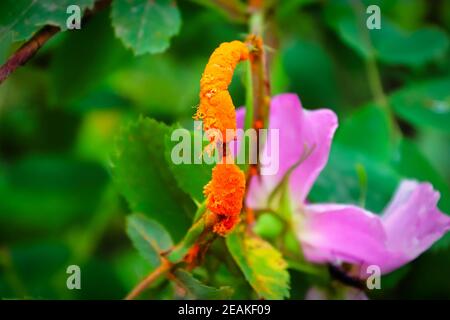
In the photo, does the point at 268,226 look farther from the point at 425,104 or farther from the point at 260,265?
the point at 425,104

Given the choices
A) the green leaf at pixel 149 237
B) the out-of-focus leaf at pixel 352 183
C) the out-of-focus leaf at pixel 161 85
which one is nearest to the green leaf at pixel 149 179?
the green leaf at pixel 149 237

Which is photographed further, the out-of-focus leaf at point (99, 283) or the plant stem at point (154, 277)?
the out-of-focus leaf at point (99, 283)

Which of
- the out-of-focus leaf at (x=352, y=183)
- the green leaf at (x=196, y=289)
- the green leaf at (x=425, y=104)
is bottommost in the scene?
the green leaf at (x=196, y=289)

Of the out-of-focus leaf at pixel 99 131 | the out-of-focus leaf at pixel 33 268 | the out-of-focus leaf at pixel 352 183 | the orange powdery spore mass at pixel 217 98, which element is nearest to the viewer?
the orange powdery spore mass at pixel 217 98

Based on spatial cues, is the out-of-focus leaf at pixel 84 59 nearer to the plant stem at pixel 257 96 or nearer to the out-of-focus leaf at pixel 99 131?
the plant stem at pixel 257 96

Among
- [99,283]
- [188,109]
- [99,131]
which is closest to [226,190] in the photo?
[99,283]

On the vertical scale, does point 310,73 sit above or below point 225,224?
above

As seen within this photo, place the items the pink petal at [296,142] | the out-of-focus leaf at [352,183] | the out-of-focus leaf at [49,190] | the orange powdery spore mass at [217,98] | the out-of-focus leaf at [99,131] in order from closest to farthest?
1. the orange powdery spore mass at [217,98]
2. the pink petal at [296,142]
3. the out-of-focus leaf at [352,183]
4. the out-of-focus leaf at [49,190]
5. the out-of-focus leaf at [99,131]

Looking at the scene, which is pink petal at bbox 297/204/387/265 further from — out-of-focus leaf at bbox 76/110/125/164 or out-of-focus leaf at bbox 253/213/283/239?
out-of-focus leaf at bbox 76/110/125/164
